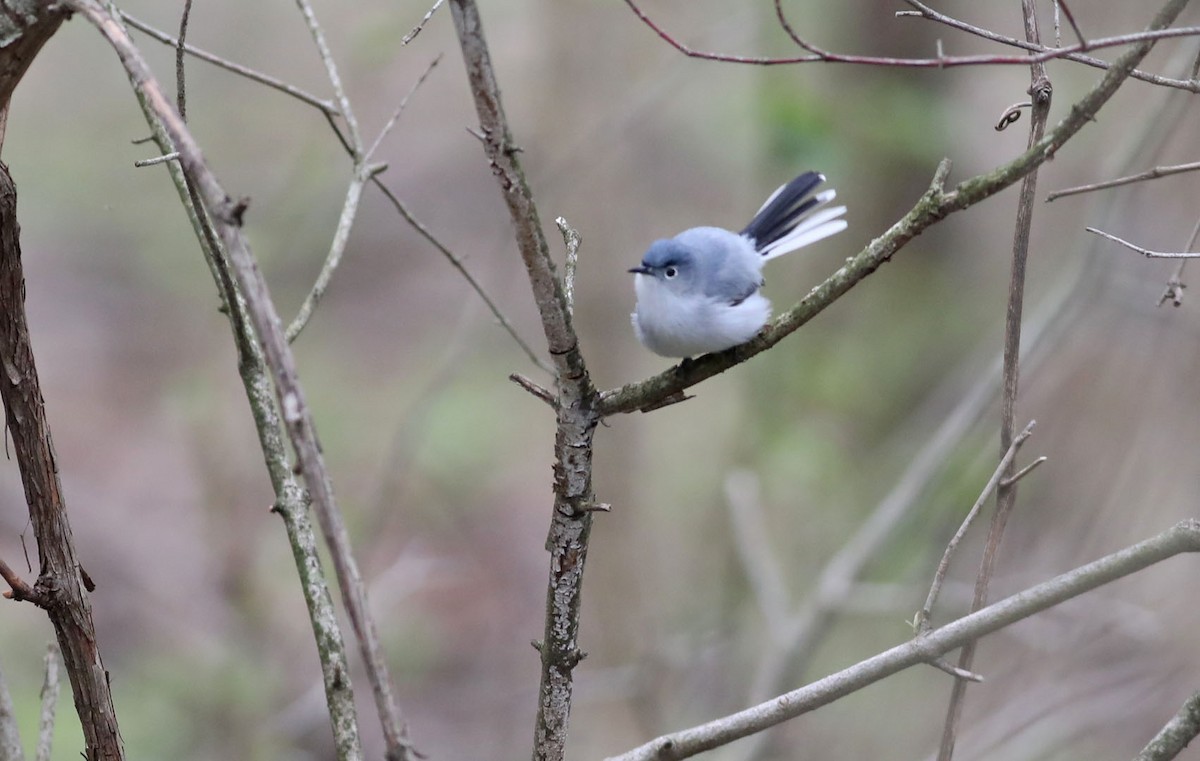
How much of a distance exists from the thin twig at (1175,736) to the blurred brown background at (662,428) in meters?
2.33

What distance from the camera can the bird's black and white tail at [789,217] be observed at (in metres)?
A: 2.75

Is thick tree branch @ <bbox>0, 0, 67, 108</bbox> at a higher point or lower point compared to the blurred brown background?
A: lower

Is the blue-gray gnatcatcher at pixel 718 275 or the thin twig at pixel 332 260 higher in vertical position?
the blue-gray gnatcatcher at pixel 718 275

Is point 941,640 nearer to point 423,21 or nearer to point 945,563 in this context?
point 945,563

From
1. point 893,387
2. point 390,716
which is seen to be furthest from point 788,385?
point 390,716

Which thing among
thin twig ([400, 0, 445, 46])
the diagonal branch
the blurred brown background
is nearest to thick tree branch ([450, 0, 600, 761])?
the diagonal branch

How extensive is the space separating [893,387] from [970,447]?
4.50 ft

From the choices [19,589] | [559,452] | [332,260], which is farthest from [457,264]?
[19,589]

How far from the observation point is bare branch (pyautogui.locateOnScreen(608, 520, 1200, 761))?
1.35 m

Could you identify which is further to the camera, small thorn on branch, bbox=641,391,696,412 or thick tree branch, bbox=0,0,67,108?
small thorn on branch, bbox=641,391,696,412

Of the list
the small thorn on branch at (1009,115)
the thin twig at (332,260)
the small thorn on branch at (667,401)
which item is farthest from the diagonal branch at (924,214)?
the thin twig at (332,260)

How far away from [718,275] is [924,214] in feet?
3.96

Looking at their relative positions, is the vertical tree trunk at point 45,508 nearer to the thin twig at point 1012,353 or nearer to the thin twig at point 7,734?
the thin twig at point 7,734

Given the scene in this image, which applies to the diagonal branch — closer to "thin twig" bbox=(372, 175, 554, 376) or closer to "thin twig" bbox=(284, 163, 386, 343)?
"thin twig" bbox=(372, 175, 554, 376)
